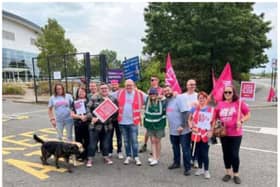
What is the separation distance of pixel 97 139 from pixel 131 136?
69 centimetres

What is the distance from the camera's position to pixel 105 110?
5.51 meters

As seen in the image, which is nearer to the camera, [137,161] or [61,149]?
[61,149]

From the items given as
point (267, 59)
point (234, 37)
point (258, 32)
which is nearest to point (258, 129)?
point (234, 37)

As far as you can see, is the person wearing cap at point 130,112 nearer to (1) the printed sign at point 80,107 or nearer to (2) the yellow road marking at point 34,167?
(1) the printed sign at point 80,107

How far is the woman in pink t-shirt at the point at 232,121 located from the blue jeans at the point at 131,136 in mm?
1735

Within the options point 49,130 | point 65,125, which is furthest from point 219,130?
point 49,130

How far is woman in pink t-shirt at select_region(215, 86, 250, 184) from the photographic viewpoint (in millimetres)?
4585

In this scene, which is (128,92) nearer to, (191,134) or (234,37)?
(191,134)

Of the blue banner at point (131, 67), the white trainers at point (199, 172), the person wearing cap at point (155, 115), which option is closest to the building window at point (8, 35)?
the blue banner at point (131, 67)

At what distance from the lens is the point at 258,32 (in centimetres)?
1800

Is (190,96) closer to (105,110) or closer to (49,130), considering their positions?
(105,110)

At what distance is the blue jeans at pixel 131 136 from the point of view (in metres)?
5.66

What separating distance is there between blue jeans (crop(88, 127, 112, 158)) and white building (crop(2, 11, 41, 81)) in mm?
41870

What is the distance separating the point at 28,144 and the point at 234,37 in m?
13.5
